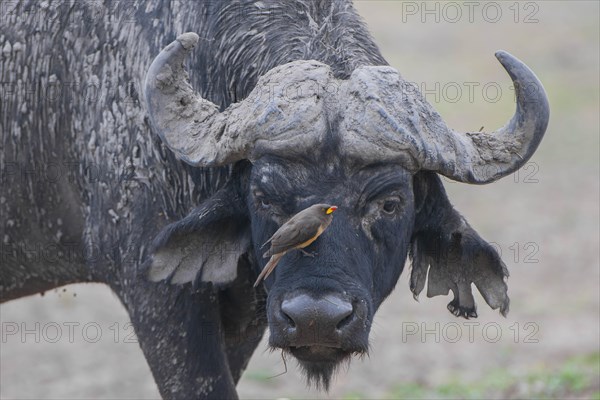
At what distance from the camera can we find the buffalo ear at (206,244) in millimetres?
5793

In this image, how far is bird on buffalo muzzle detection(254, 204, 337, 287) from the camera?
502 cm

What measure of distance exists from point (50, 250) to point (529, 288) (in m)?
7.93

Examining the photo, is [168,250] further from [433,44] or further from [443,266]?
[433,44]

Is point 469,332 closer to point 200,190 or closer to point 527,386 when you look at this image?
point 527,386

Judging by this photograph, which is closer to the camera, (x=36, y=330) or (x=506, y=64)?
(x=506, y=64)

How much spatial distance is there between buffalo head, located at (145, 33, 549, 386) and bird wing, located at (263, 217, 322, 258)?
0.14m

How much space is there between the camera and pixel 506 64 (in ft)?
18.1

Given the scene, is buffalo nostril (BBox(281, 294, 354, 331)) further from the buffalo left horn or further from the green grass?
the green grass

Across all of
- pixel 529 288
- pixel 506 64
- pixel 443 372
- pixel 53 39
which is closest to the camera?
pixel 506 64

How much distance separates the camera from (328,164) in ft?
17.4

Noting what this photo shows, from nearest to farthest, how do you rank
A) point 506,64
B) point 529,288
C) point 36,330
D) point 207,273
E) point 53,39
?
1. point 506,64
2. point 207,273
3. point 53,39
4. point 36,330
5. point 529,288

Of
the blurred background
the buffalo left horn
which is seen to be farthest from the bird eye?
the blurred background

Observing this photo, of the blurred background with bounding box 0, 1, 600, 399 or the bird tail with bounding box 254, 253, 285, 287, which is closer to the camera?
the bird tail with bounding box 254, 253, 285, 287

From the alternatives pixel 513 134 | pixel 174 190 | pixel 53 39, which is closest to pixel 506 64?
pixel 513 134
